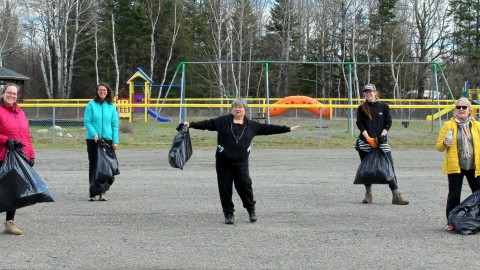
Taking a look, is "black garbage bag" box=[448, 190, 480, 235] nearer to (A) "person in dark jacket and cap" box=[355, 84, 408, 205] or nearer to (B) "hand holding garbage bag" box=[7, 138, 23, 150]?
→ (A) "person in dark jacket and cap" box=[355, 84, 408, 205]

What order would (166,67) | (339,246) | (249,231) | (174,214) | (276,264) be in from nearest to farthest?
(276,264) → (339,246) → (249,231) → (174,214) → (166,67)

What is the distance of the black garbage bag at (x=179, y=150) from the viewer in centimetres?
799

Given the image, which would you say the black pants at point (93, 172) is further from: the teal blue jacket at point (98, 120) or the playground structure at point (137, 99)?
the playground structure at point (137, 99)

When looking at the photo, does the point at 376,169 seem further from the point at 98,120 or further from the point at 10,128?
the point at 10,128

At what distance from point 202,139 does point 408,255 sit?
1528 centimetres

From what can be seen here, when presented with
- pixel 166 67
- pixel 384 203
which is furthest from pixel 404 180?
pixel 166 67

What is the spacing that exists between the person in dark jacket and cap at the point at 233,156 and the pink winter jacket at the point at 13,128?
218 centimetres

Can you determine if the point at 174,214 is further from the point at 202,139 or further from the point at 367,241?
the point at 202,139

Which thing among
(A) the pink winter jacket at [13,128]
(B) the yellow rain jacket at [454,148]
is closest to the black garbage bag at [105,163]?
(A) the pink winter jacket at [13,128]

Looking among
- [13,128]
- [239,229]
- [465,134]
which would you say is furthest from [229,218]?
[465,134]

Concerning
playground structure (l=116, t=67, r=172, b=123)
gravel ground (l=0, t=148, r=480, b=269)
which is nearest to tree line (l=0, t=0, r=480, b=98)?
playground structure (l=116, t=67, r=172, b=123)

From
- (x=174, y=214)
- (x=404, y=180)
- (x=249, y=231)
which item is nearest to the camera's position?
(x=249, y=231)

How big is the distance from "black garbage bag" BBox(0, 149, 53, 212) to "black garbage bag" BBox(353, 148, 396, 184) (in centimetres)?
440

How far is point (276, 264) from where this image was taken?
18.4ft
